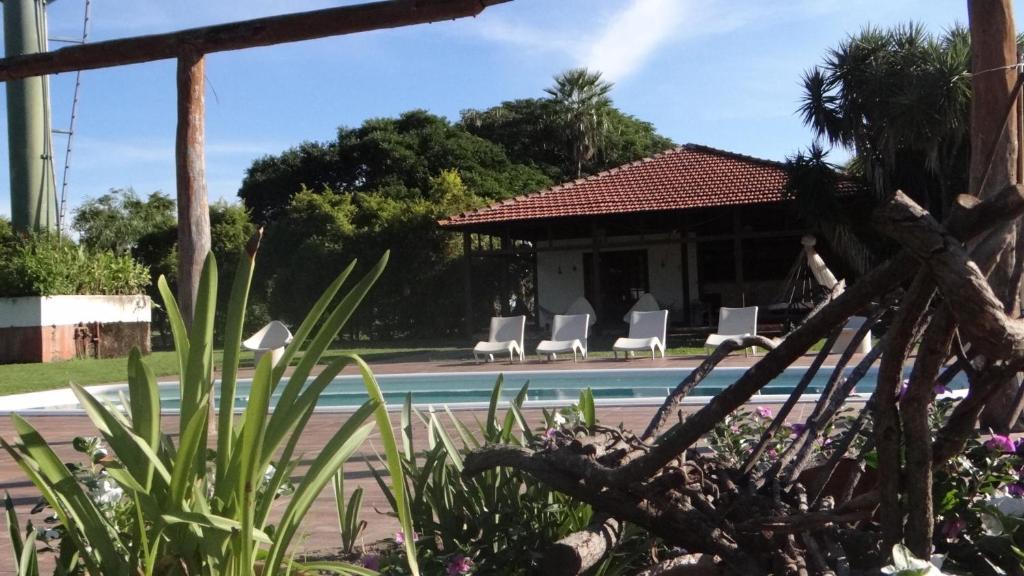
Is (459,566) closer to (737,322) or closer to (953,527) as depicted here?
(953,527)

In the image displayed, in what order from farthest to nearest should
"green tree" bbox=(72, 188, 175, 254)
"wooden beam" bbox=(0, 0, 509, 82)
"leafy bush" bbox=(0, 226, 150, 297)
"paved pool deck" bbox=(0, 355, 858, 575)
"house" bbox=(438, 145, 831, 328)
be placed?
"green tree" bbox=(72, 188, 175, 254), "house" bbox=(438, 145, 831, 328), "leafy bush" bbox=(0, 226, 150, 297), "wooden beam" bbox=(0, 0, 509, 82), "paved pool deck" bbox=(0, 355, 858, 575)

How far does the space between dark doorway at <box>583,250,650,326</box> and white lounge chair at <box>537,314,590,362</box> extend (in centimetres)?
695

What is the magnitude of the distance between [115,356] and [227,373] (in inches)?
684

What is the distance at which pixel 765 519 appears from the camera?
5.88ft

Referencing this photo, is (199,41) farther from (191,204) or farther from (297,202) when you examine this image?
(297,202)

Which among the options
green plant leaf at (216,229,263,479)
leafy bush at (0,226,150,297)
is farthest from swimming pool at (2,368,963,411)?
green plant leaf at (216,229,263,479)

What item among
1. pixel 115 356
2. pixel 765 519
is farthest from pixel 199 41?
pixel 115 356

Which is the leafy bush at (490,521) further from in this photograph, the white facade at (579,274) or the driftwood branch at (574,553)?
the white facade at (579,274)

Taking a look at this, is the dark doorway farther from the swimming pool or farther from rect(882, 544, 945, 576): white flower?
rect(882, 544, 945, 576): white flower

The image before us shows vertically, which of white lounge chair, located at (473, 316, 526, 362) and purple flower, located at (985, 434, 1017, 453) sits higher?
purple flower, located at (985, 434, 1017, 453)

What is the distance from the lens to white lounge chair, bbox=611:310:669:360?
14.0 meters

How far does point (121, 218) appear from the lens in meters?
30.8

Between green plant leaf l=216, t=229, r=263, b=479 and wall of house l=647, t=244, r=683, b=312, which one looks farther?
wall of house l=647, t=244, r=683, b=312

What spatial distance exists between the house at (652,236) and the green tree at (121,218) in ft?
43.3
